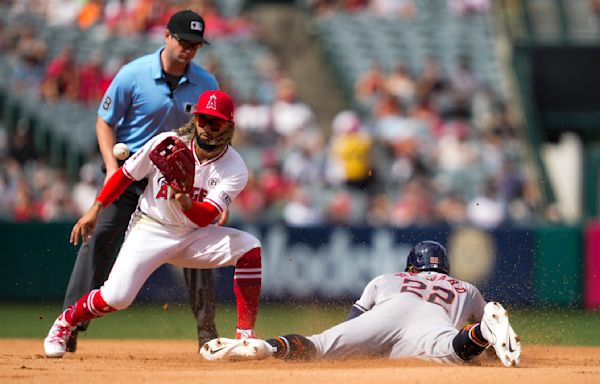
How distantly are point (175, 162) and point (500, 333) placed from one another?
2161mm

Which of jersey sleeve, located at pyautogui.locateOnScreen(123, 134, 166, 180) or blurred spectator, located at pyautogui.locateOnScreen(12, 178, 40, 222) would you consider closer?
jersey sleeve, located at pyautogui.locateOnScreen(123, 134, 166, 180)

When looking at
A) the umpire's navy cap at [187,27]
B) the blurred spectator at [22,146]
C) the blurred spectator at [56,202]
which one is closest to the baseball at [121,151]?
the umpire's navy cap at [187,27]

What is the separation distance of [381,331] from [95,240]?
2.12 m

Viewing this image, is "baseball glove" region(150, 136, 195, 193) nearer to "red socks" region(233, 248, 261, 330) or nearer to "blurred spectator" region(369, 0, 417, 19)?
"red socks" region(233, 248, 261, 330)

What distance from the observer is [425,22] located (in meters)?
19.2

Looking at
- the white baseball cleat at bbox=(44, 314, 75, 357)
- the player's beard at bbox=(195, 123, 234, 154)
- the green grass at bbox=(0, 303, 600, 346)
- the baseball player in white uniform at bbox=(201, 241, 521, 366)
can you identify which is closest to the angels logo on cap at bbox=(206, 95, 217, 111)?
the player's beard at bbox=(195, 123, 234, 154)

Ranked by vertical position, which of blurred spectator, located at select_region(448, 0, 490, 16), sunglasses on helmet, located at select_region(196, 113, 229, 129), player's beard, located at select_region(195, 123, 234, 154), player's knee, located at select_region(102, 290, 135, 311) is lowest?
blurred spectator, located at select_region(448, 0, 490, 16)

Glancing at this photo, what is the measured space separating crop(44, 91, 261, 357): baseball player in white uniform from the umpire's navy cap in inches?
26.2

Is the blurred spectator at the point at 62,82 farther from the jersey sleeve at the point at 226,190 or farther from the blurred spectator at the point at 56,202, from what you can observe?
the jersey sleeve at the point at 226,190

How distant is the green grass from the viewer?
10922mm

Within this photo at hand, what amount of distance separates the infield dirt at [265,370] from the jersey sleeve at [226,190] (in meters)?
1.00

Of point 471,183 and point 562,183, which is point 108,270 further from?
point 562,183

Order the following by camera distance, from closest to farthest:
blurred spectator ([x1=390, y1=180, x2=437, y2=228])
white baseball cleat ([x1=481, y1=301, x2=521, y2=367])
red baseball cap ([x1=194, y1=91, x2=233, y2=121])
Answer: white baseball cleat ([x1=481, y1=301, x2=521, y2=367]) → red baseball cap ([x1=194, y1=91, x2=233, y2=121]) → blurred spectator ([x1=390, y1=180, x2=437, y2=228])

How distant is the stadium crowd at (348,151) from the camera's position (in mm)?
14969
